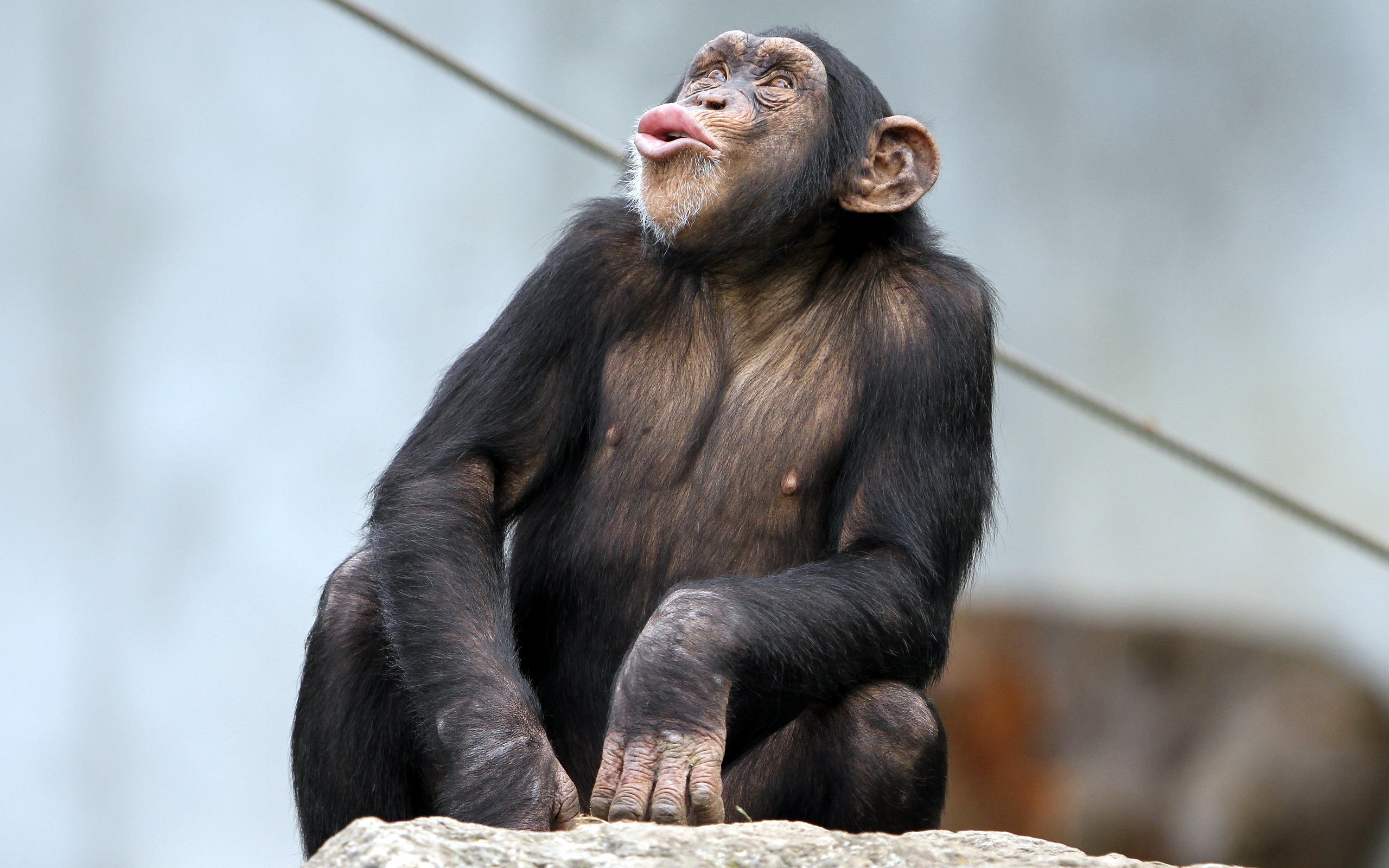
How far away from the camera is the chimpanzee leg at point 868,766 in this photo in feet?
10.2

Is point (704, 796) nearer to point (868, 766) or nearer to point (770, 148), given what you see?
point (868, 766)

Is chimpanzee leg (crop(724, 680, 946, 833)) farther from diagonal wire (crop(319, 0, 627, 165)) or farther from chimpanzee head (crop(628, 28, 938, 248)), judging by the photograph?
diagonal wire (crop(319, 0, 627, 165))

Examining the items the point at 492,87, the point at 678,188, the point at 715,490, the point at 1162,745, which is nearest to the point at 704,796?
the point at 715,490

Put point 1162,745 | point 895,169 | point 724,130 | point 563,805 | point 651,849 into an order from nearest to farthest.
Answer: point 651,849, point 563,805, point 724,130, point 895,169, point 1162,745

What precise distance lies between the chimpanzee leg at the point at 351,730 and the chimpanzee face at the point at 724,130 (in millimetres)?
1064

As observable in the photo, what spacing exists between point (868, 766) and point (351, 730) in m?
1.08

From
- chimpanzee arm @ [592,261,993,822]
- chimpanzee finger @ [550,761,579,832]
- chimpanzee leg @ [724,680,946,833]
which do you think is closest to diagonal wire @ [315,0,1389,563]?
chimpanzee arm @ [592,261,993,822]

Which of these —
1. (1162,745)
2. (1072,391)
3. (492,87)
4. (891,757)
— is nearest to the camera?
(891,757)

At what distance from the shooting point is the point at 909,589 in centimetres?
321

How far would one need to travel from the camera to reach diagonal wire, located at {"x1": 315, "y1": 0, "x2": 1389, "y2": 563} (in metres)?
4.71

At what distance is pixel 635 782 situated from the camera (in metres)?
2.73

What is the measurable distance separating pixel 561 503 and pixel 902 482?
81cm

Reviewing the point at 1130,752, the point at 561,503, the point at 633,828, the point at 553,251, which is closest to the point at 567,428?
the point at 561,503

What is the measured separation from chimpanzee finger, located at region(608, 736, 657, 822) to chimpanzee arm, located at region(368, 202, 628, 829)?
0.17m
